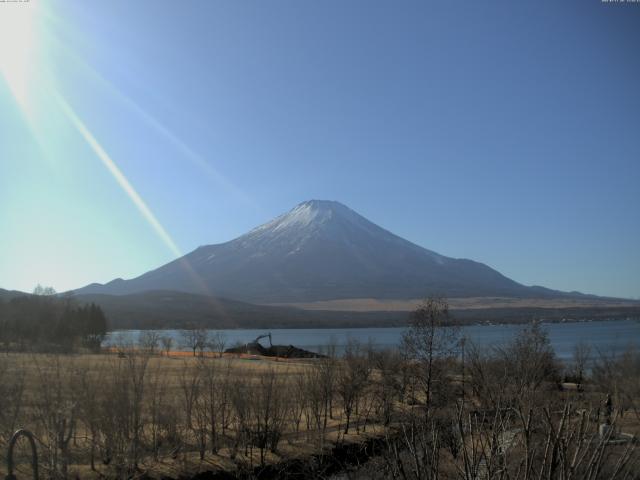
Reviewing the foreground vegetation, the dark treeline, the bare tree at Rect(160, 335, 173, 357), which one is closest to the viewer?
the foreground vegetation

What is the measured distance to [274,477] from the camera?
16109 millimetres

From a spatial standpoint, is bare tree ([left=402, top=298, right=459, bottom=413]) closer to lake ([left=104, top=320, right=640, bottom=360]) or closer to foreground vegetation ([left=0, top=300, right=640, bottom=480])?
Result: foreground vegetation ([left=0, top=300, right=640, bottom=480])

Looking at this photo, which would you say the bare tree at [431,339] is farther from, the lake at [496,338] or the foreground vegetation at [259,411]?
the lake at [496,338]

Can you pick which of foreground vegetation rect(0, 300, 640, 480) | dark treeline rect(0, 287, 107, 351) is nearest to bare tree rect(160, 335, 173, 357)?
dark treeline rect(0, 287, 107, 351)

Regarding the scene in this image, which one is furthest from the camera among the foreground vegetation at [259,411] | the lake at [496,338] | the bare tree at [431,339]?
the lake at [496,338]

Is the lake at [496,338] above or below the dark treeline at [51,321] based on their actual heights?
below

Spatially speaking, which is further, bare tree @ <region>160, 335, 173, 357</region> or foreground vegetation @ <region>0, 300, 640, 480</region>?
bare tree @ <region>160, 335, 173, 357</region>

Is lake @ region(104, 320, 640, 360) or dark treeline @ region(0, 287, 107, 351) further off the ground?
dark treeline @ region(0, 287, 107, 351)

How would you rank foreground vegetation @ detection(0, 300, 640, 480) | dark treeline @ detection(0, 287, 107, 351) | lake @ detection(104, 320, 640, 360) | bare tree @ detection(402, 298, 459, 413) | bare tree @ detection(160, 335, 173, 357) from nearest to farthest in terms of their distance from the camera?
foreground vegetation @ detection(0, 300, 640, 480), bare tree @ detection(402, 298, 459, 413), lake @ detection(104, 320, 640, 360), bare tree @ detection(160, 335, 173, 357), dark treeline @ detection(0, 287, 107, 351)

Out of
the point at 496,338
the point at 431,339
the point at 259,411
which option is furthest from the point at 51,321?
the point at 496,338

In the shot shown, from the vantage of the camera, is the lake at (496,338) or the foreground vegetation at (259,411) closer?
the foreground vegetation at (259,411)

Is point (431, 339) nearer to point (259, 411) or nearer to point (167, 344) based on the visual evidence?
point (259, 411)

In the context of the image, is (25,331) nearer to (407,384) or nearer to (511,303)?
(407,384)

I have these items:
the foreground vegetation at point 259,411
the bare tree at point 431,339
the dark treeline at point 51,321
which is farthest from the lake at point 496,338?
the foreground vegetation at point 259,411
